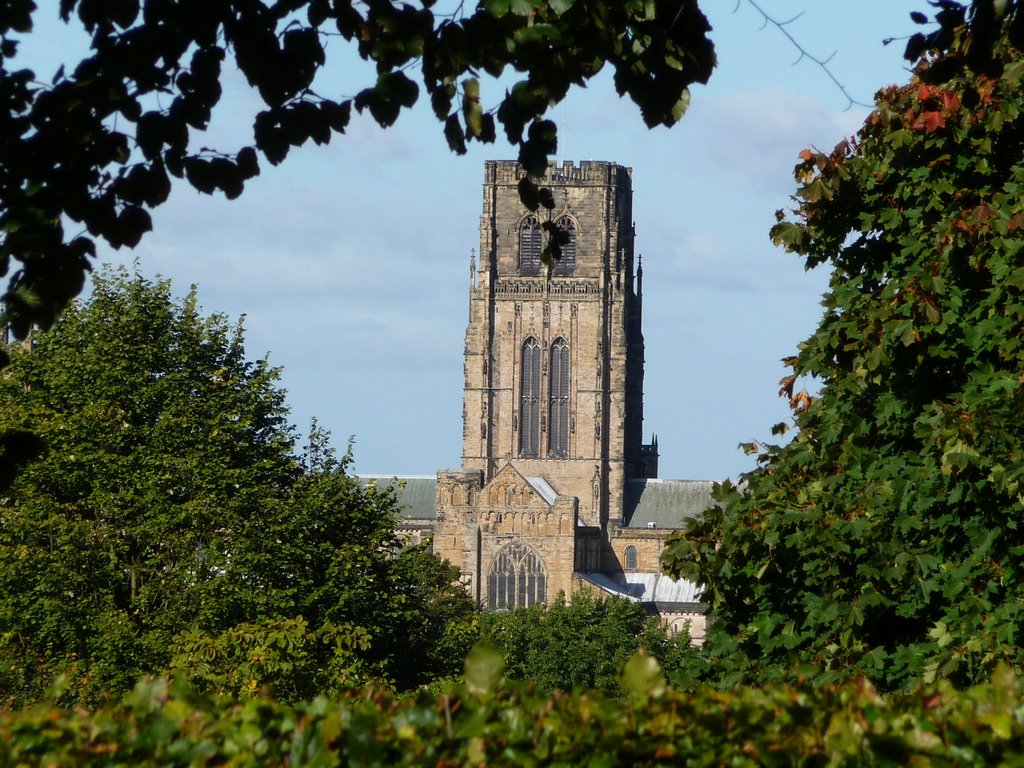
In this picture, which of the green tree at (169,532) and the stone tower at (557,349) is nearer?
the green tree at (169,532)

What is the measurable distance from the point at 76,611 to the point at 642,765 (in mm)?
27984

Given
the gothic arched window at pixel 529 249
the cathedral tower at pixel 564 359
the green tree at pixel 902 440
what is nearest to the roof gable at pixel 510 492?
the cathedral tower at pixel 564 359

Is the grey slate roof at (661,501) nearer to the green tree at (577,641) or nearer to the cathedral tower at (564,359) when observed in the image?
the cathedral tower at (564,359)

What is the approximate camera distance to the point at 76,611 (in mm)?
32156

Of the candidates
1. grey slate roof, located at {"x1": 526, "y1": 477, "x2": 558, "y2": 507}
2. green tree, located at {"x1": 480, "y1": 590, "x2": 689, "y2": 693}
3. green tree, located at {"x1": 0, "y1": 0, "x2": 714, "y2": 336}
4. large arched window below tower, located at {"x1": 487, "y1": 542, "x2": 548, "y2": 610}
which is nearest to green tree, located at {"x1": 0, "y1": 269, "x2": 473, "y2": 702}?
green tree, located at {"x1": 0, "y1": 0, "x2": 714, "y2": 336}

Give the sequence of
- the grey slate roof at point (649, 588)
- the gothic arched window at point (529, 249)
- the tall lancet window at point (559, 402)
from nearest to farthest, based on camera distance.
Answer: the grey slate roof at point (649, 588), the gothic arched window at point (529, 249), the tall lancet window at point (559, 402)

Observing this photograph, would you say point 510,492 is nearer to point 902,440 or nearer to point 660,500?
point 660,500

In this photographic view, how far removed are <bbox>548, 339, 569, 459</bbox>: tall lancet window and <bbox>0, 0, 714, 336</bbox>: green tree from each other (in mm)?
104201

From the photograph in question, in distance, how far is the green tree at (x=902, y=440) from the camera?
45.3ft

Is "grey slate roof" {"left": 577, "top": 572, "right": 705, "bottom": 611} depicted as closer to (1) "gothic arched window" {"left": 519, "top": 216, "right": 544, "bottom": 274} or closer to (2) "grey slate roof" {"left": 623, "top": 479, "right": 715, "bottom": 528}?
(2) "grey slate roof" {"left": 623, "top": 479, "right": 715, "bottom": 528}

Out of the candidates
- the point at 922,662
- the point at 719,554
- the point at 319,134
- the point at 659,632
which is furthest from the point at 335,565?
the point at 659,632

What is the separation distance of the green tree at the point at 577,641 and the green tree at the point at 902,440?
52.2 m

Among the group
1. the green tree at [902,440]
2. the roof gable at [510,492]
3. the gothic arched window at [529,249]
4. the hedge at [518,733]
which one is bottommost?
the hedge at [518,733]

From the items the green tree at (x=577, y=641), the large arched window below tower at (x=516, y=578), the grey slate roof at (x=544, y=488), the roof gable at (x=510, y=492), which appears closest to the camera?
the green tree at (x=577, y=641)
